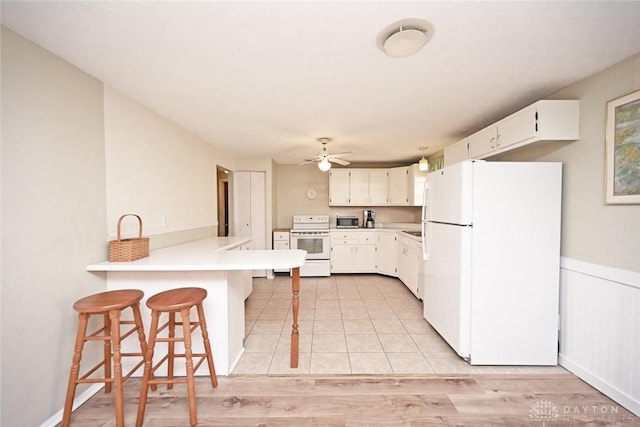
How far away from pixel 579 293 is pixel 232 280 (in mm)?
2626

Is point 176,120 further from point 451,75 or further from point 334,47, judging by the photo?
point 451,75

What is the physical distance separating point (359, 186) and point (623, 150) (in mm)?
3755

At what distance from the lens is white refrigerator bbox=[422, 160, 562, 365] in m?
2.08

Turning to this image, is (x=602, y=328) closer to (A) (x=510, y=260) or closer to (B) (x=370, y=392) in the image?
(A) (x=510, y=260)

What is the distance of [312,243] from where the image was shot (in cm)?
499

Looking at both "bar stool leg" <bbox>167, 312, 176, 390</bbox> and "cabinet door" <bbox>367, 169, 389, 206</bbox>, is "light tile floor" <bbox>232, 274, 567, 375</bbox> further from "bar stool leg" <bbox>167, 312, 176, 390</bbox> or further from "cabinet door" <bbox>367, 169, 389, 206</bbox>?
"cabinet door" <bbox>367, 169, 389, 206</bbox>

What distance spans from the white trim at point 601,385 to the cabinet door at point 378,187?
3.49 meters

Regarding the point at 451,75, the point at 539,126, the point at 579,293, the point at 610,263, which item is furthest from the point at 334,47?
the point at 579,293

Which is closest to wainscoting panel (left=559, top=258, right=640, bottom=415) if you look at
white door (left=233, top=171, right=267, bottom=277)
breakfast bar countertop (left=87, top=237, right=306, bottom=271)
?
breakfast bar countertop (left=87, top=237, right=306, bottom=271)

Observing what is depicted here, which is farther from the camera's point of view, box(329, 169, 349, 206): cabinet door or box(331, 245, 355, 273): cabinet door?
box(329, 169, 349, 206): cabinet door

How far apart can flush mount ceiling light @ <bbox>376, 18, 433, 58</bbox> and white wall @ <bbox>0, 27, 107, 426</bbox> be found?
1882mm

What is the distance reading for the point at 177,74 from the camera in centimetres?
179

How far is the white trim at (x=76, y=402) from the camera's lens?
1509 mm

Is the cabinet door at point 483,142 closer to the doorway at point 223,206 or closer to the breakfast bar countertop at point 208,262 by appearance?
the breakfast bar countertop at point 208,262
